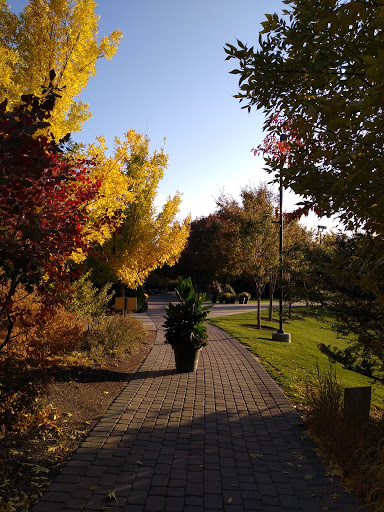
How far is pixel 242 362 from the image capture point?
9.45m

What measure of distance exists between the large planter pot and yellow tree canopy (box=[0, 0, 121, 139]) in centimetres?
468

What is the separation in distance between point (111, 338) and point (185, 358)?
224 cm

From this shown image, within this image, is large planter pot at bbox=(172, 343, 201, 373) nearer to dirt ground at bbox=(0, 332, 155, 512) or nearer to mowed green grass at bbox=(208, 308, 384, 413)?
dirt ground at bbox=(0, 332, 155, 512)

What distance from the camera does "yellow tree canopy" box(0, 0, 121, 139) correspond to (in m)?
7.93

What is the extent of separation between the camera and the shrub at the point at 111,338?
8.94 meters

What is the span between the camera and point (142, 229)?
13148mm

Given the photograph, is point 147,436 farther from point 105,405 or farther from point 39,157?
point 39,157

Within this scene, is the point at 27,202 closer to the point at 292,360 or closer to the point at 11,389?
the point at 11,389

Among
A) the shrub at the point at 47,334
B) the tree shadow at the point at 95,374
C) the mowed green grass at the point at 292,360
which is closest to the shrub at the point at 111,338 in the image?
the tree shadow at the point at 95,374

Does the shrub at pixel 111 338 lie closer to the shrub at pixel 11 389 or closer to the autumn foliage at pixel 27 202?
the shrub at pixel 11 389

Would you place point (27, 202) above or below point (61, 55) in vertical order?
below

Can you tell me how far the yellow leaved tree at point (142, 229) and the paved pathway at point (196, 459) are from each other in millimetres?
6278

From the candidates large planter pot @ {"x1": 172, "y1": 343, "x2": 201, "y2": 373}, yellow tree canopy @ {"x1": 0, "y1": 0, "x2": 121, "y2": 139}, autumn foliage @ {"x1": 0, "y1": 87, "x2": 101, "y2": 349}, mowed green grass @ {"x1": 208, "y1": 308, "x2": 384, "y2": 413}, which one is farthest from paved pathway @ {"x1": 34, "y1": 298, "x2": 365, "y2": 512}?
yellow tree canopy @ {"x1": 0, "y1": 0, "x2": 121, "y2": 139}

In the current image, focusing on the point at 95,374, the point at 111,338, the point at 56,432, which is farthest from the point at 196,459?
the point at 111,338
